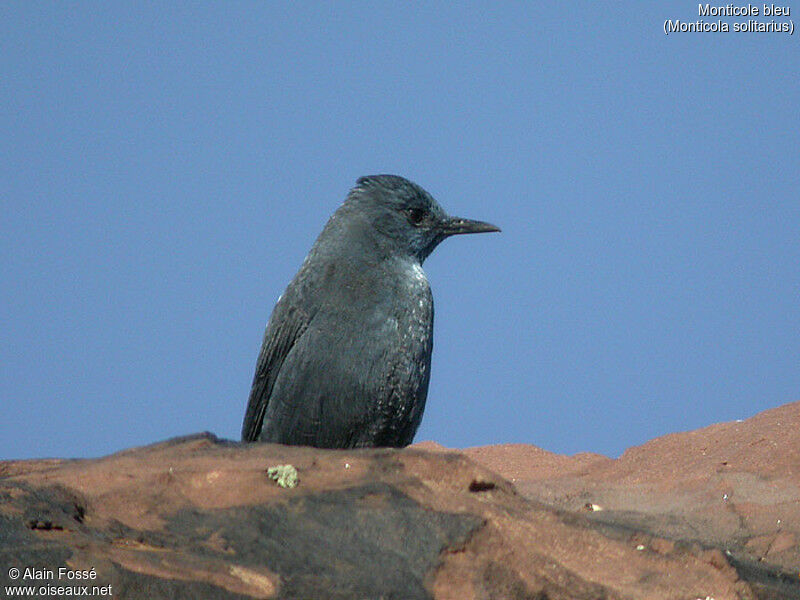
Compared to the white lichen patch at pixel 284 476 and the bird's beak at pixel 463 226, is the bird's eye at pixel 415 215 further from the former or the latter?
the white lichen patch at pixel 284 476

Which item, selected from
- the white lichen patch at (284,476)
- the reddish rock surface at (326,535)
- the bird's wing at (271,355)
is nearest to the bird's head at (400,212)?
the bird's wing at (271,355)

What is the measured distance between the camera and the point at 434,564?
362cm

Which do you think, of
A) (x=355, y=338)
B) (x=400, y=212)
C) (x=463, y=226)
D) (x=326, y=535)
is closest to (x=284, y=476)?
(x=326, y=535)

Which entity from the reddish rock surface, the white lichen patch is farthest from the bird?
the white lichen patch

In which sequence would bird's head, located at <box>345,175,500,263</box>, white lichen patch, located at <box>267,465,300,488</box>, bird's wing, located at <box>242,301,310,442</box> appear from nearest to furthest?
white lichen patch, located at <box>267,465,300,488</box>
bird's wing, located at <box>242,301,310,442</box>
bird's head, located at <box>345,175,500,263</box>

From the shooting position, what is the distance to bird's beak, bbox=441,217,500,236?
644cm

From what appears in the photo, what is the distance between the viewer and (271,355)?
604cm

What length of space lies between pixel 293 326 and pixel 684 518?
9.15 ft

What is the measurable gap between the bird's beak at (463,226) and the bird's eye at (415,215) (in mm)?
→ 169

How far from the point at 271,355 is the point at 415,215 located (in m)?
1.23

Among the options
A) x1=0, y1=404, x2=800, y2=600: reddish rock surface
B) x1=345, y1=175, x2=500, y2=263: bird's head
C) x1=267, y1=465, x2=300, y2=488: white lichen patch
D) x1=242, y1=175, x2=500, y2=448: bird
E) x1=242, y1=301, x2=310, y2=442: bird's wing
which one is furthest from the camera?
x1=345, y1=175, x2=500, y2=263: bird's head

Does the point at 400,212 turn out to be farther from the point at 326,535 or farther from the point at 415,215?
the point at 326,535

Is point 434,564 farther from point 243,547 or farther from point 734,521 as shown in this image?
point 734,521

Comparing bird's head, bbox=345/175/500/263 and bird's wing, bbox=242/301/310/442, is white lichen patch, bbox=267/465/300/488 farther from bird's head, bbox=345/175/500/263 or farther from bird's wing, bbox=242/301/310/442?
bird's head, bbox=345/175/500/263
